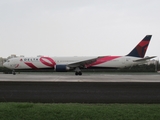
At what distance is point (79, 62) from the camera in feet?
122

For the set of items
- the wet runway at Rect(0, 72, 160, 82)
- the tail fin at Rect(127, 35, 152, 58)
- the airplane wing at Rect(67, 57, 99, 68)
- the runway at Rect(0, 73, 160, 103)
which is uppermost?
the tail fin at Rect(127, 35, 152, 58)

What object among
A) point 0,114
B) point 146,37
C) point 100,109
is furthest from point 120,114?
point 146,37

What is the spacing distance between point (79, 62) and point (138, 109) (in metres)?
29.8

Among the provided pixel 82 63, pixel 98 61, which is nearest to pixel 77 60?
pixel 82 63

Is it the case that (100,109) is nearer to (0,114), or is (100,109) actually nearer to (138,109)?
(138,109)

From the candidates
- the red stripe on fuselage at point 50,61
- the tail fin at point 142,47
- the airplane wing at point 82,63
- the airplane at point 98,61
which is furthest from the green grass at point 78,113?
the tail fin at point 142,47

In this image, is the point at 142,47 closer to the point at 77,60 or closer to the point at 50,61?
the point at 77,60

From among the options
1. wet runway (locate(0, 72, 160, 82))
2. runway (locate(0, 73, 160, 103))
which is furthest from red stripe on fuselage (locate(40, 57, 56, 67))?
runway (locate(0, 73, 160, 103))

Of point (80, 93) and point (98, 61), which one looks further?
point (98, 61)

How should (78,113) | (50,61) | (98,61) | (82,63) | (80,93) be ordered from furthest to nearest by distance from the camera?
(50,61), (98,61), (82,63), (80,93), (78,113)

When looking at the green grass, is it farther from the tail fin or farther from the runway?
the tail fin

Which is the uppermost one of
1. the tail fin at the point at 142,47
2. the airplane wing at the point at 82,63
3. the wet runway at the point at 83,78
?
the tail fin at the point at 142,47

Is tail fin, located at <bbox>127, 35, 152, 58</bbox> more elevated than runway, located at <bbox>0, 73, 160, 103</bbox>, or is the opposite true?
tail fin, located at <bbox>127, 35, 152, 58</bbox>

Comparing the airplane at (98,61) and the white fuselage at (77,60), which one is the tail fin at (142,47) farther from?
the white fuselage at (77,60)
